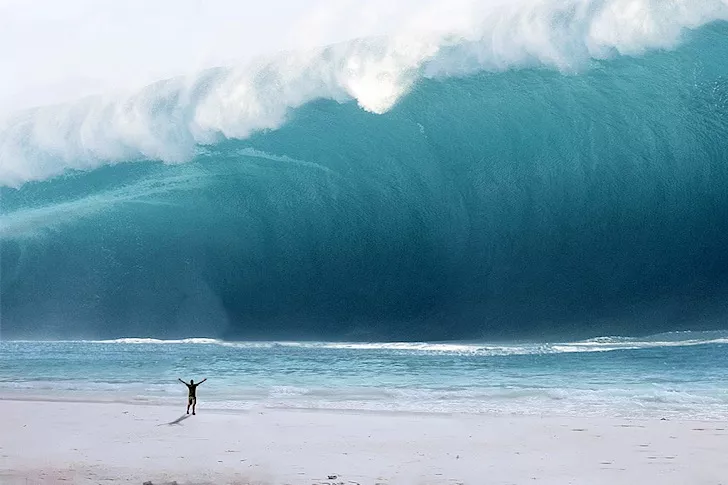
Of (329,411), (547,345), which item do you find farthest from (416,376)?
(547,345)

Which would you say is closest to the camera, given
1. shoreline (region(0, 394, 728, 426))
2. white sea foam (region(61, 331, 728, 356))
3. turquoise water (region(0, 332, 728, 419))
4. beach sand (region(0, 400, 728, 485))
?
beach sand (region(0, 400, 728, 485))

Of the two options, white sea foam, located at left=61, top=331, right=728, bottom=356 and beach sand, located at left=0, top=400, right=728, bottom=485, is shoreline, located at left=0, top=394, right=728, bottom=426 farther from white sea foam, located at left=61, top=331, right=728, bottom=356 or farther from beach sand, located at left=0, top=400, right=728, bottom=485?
white sea foam, located at left=61, top=331, right=728, bottom=356

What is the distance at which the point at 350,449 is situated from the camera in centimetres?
705

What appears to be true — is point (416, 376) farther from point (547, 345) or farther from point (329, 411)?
point (547, 345)

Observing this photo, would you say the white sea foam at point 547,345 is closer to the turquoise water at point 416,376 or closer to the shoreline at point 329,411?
the turquoise water at point 416,376

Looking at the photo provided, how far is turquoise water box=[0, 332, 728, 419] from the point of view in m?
10.2

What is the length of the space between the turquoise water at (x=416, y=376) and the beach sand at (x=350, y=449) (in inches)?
46.2

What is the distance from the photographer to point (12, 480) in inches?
223

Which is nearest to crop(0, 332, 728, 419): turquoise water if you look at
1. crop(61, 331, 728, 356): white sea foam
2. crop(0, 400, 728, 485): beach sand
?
crop(61, 331, 728, 356): white sea foam

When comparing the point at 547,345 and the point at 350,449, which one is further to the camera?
the point at 547,345

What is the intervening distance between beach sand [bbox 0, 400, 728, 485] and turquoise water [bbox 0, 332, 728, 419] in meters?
1.17

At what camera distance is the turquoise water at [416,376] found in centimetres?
1019

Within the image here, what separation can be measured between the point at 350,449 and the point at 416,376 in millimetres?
6290

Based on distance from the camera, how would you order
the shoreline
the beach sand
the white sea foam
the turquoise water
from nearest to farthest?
the beach sand < the shoreline < the turquoise water < the white sea foam
